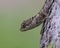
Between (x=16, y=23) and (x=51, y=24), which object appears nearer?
(x=51, y=24)

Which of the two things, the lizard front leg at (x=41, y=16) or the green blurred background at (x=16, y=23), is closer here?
the lizard front leg at (x=41, y=16)

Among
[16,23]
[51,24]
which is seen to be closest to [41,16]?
[51,24]

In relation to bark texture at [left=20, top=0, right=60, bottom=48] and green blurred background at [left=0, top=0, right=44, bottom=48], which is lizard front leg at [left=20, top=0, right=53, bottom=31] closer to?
bark texture at [left=20, top=0, right=60, bottom=48]

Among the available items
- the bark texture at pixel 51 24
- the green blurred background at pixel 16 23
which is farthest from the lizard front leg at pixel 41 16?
the green blurred background at pixel 16 23

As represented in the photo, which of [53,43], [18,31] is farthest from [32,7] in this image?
[53,43]

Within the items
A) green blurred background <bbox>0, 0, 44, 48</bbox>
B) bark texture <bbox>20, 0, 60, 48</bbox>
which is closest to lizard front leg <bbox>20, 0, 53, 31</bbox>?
bark texture <bbox>20, 0, 60, 48</bbox>

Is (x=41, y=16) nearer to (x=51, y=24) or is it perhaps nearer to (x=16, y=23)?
(x=51, y=24)

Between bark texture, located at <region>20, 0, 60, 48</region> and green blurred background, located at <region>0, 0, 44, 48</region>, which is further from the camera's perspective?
green blurred background, located at <region>0, 0, 44, 48</region>

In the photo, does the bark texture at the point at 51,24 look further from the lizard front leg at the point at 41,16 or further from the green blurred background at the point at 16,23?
the green blurred background at the point at 16,23

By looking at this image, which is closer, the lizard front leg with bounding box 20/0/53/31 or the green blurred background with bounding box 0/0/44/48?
the lizard front leg with bounding box 20/0/53/31
